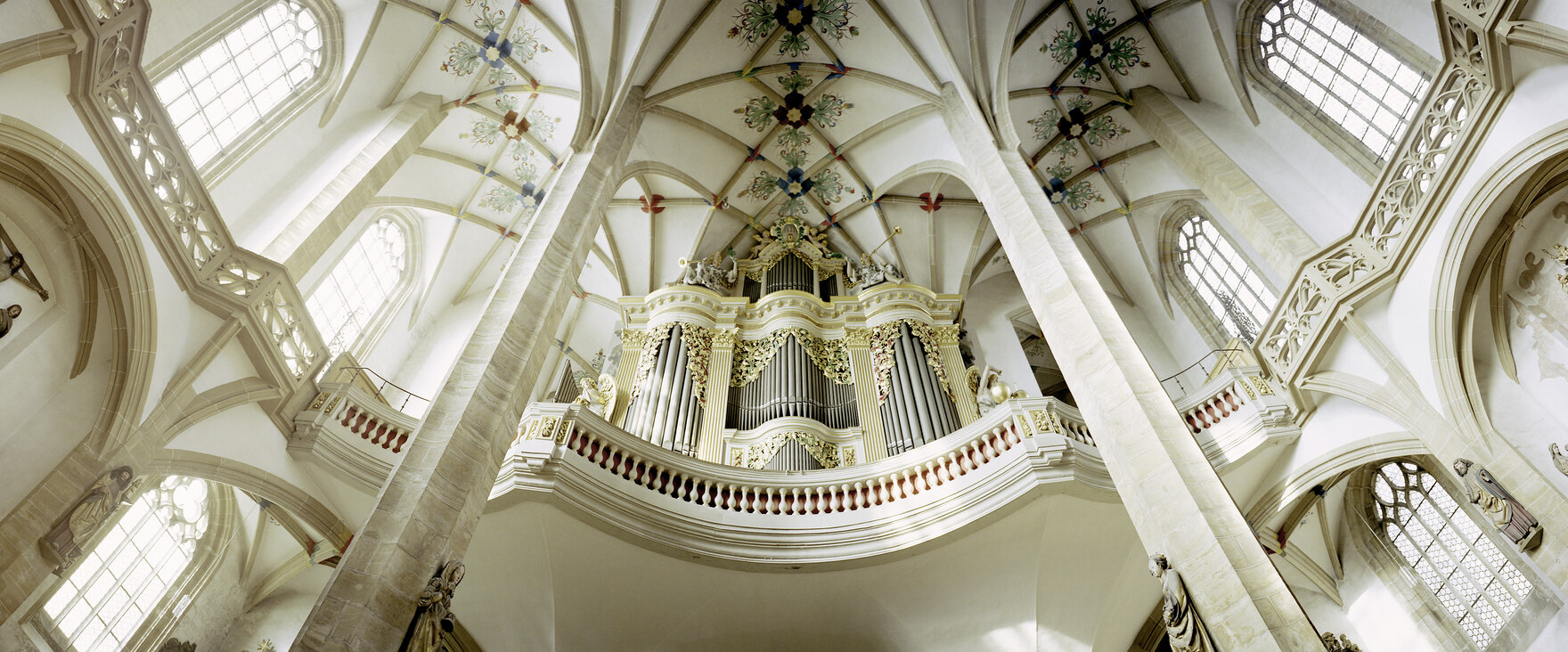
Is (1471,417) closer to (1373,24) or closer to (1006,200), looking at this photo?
(1006,200)

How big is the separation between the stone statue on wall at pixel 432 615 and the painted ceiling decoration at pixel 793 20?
33.4 feet

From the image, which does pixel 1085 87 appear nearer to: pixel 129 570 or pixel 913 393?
pixel 913 393

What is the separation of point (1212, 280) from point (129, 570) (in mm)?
14876

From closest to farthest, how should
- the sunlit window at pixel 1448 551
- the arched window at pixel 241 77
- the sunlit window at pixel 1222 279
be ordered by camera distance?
the sunlit window at pixel 1448 551, the arched window at pixel 241 77, the sunlit window at pixel 1222 279

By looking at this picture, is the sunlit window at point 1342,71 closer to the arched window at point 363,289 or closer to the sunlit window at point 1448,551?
the sunlit window at point 1448,551

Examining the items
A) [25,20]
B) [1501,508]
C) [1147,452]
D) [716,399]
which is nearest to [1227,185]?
[1501,508]

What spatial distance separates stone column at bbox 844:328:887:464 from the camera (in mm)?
11219

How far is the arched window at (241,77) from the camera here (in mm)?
9281

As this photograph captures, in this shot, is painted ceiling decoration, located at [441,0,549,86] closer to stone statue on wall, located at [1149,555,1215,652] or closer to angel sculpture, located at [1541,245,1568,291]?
stone statue on wall, located at [1149,555,1215,652]

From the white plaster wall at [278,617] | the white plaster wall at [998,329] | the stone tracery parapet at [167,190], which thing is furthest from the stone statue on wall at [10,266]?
the white plaster wall at [998,329]

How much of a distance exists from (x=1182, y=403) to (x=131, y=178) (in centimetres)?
1076

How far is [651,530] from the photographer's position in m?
8.77

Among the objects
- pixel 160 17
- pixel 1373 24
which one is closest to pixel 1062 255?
pixel 1373 24

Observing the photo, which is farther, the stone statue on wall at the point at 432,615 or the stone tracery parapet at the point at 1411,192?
the stone tracery parapet at the point at 1411,192
